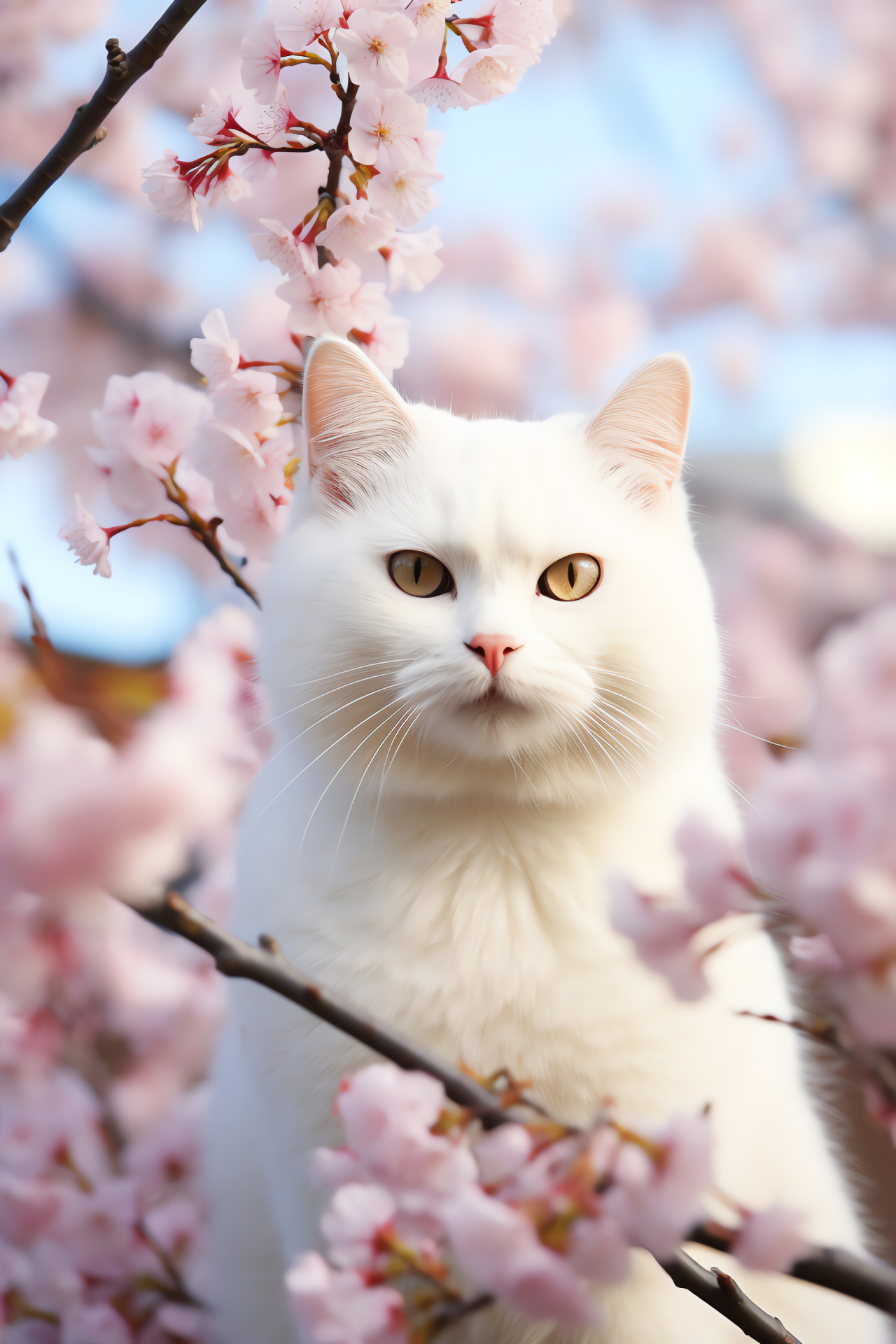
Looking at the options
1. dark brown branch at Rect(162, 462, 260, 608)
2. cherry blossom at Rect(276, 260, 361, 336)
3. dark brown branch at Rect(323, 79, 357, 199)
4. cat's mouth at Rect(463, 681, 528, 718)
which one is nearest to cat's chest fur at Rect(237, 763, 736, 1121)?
cat's mouth at Rect(463, 681, 528, 718)

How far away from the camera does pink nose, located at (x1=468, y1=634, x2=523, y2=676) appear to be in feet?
2.34

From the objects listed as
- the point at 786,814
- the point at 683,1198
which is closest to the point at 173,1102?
the point at 683,1198

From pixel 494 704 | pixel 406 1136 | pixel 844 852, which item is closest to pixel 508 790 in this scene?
pixel 494 704

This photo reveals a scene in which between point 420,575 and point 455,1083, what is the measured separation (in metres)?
0.44

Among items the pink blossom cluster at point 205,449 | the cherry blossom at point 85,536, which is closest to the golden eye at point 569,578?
the pink blossom cluster at point 205,449

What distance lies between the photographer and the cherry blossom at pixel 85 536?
911 millimetres

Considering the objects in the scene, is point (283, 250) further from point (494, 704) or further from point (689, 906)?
point (689, 906)

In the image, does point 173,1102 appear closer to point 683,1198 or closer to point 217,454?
point 217,454

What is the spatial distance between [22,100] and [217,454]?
1.52m

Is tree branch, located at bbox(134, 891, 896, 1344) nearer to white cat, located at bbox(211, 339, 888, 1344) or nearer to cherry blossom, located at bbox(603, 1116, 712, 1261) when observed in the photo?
cherry blossom, located at bbox(603, 1116, 712, 1261)

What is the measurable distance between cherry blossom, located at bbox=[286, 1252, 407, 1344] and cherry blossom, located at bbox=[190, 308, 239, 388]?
28.1 inches

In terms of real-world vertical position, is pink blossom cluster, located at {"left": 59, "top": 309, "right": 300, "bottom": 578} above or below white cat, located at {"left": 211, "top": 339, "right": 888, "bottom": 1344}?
above

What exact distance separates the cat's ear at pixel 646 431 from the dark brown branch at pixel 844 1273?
2.03ft

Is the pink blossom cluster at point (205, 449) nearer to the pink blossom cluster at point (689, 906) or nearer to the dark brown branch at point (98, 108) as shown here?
the dark brown branch at point (98, 108)
